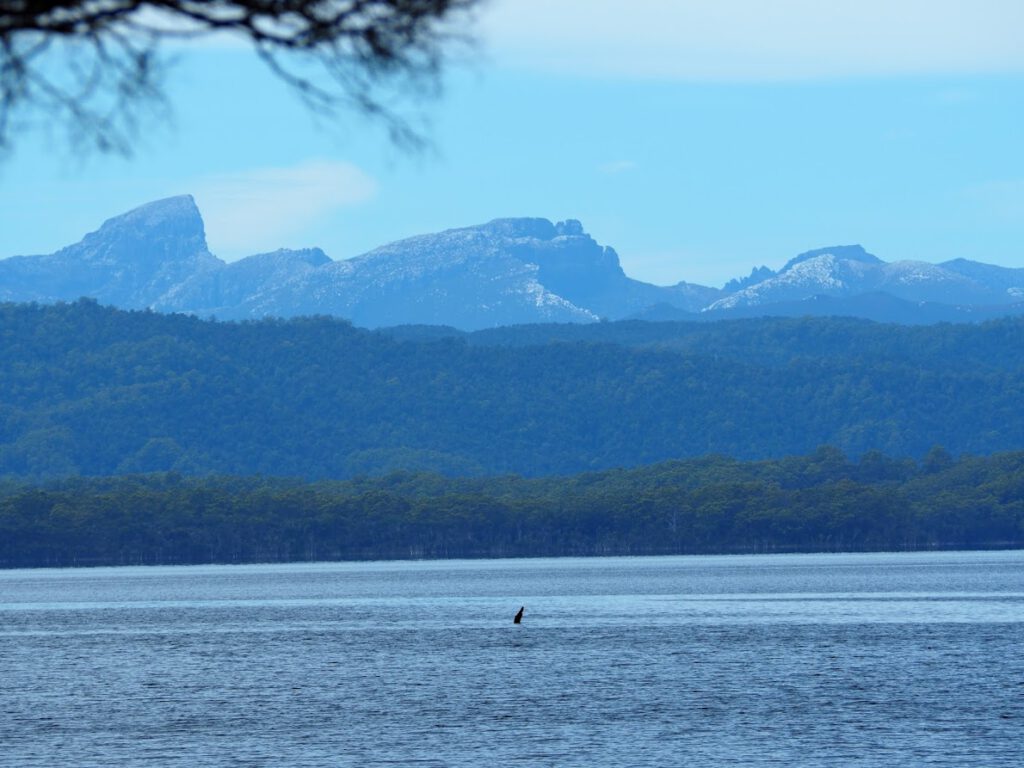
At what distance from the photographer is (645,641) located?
106562mm

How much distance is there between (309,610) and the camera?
155 meters

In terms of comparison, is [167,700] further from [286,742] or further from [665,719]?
[665,719]

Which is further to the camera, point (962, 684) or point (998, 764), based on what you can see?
point (962, 684)

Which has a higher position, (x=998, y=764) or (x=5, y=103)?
(x=5, y=103)

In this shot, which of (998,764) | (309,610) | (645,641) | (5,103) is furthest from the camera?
(309,610)

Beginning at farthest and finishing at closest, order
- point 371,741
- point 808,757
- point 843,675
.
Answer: point 843,675
point 371,741
point 808,757

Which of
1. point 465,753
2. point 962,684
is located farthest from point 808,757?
point 962,684

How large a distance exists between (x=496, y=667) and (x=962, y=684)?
25606 mm

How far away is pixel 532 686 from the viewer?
8031 centimetres

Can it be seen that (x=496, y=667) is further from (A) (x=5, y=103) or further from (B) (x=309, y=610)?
(A) (x=5, y=103)

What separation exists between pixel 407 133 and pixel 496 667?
258 ft

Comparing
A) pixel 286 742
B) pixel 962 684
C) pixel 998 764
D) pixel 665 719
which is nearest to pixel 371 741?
pixel 286 742

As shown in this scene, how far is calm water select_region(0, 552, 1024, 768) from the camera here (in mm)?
57969

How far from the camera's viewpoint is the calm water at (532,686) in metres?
58.0
